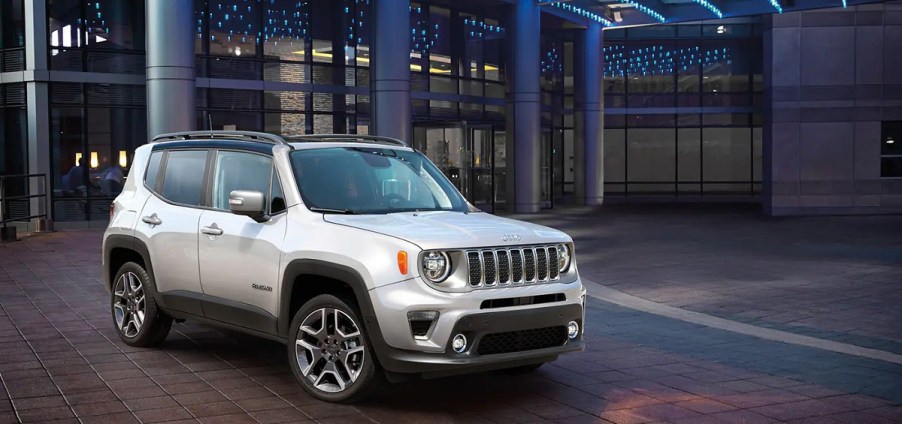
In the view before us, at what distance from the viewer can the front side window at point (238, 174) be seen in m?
7.62

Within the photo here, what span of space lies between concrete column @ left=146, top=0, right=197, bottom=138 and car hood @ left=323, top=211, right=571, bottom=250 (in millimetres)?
15067

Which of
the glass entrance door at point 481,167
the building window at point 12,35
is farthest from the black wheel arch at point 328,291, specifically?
the glass entrance door at point 481,167

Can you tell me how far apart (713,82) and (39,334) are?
3784cm

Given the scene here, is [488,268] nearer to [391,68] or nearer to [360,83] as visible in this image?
[391,68]

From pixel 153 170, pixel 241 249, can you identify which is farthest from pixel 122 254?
pixel 241 249

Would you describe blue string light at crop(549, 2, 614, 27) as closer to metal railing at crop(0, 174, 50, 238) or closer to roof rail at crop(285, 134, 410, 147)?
metal railing at crop(0, 174, 50, 238)

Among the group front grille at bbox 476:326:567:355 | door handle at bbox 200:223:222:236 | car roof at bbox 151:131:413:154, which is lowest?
front grille at bbox 476:326:567:355

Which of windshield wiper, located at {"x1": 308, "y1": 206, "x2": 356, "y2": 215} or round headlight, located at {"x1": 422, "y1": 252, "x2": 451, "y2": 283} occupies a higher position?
windshield wiper, located at {"x1": 308, "y1": 206, "x2": 356, "y2": 215}

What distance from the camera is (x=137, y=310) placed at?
8.63m

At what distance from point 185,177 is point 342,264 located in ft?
7.87

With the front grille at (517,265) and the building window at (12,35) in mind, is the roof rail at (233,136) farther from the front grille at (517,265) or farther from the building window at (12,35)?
the building window at (12,35)

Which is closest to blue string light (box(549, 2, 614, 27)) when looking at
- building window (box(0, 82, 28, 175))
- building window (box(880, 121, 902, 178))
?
building window (box(880, 121, 902, 178))

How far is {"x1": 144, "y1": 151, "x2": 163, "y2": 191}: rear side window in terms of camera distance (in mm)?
8750

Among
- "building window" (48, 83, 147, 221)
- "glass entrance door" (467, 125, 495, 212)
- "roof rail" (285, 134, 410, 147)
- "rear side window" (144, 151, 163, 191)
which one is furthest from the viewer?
"glass entrance door" (467, 125, 495, 212)
